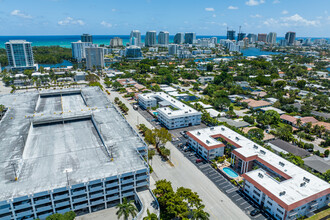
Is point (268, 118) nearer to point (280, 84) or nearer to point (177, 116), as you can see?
→ point (177, 116)

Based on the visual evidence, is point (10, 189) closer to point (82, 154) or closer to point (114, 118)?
point (82, 154)

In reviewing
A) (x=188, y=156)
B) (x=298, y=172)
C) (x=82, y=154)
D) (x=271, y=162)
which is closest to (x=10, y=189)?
(x=82, y=154)

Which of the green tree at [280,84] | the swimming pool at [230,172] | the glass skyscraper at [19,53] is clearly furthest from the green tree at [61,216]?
the glass skyscraper at [19,53]

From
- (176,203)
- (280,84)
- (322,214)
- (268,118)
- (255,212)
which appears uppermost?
(280,84)

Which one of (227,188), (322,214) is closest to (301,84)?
(322,214)

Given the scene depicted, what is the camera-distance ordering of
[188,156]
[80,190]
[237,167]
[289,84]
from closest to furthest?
1. [80,190]
2. [237,167]
3. [188,156]
4. [289,84]

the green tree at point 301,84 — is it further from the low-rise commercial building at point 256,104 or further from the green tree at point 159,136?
the green tree at point 159,136

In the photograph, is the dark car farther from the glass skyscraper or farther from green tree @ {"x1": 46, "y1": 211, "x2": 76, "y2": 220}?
the glass skyscraper
